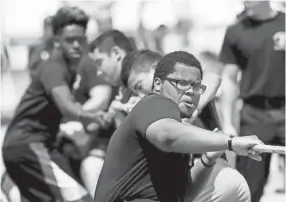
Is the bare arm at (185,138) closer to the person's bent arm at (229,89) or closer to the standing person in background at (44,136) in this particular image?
the standing person in background at (44,136)

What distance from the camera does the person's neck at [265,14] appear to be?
8.23 m

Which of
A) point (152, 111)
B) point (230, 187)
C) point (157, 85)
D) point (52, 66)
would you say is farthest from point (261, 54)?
point (152, 111)

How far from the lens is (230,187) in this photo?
211 inches

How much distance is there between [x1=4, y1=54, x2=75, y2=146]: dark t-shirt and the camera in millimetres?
7535

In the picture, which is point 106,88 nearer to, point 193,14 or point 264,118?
point 264,118

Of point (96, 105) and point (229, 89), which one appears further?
point (229, 89)

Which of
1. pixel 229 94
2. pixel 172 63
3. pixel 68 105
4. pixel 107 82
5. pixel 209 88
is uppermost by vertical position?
pixel 172 63

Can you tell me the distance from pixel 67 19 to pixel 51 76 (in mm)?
783

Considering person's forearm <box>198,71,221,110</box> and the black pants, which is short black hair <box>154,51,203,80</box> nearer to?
person's forearm <box>198,71,221,110</box>

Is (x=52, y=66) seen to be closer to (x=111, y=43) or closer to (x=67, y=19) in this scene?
(x=111, y=43)

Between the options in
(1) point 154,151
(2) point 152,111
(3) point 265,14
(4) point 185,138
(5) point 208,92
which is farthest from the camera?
(3) point 265,14

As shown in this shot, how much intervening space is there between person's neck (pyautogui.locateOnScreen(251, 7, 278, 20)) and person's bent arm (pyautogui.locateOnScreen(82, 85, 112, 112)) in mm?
1346

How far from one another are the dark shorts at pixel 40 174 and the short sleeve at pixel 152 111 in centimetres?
272

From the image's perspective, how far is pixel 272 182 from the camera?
34.4 ft
